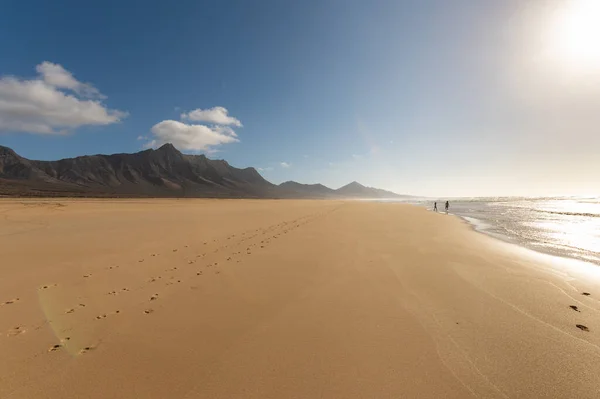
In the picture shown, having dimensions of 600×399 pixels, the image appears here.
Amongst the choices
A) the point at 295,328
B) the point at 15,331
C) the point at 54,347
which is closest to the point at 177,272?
the point at 15,331

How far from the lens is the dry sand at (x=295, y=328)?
315cm

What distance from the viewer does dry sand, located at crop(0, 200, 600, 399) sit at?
10.3 ft

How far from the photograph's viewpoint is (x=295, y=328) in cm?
450

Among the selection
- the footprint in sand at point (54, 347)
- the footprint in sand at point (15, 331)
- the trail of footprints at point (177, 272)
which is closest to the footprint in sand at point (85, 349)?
the trail of footprints at point (177, 272)

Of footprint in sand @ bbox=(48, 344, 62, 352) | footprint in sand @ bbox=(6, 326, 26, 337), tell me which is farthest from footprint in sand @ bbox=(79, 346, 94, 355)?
footprint in sand @ bbox=(6, 326, 26, 337)

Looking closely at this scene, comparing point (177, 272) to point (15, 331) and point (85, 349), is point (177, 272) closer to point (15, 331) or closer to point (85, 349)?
point (15, 331)

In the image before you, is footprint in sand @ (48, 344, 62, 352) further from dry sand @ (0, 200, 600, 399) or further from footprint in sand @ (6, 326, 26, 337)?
footprint in sand @ (6, 326, 26, 337)

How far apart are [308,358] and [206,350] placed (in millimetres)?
1509

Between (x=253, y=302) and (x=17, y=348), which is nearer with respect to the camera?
(x=17, y=348)

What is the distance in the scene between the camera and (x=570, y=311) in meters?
5.21

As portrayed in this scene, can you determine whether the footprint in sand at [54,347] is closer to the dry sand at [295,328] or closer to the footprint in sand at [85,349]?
the dry sand at [295,328]

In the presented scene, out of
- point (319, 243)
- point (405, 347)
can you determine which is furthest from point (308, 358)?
point (319, 243)

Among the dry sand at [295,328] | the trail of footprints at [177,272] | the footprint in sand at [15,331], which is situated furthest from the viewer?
the trail of footprints at [177,272]

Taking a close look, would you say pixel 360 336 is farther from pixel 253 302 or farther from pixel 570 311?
pixel 570 311
